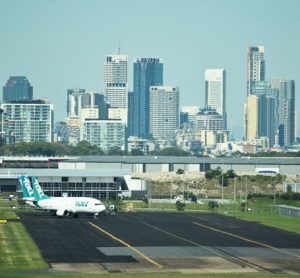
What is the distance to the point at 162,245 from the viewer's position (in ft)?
332

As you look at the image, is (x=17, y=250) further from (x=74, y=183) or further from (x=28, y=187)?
(x=74, y=183)

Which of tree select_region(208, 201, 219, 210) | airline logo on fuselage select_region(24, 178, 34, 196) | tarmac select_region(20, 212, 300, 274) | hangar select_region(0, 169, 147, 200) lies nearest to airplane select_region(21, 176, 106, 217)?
tarmac select_region(20, 212, 300, 274)

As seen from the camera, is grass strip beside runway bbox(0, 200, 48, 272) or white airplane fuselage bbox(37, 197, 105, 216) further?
white airplane fuselage bbox(37, 197, 105, 216)

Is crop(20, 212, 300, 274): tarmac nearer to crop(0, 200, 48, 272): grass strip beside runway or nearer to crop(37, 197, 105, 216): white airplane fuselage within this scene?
crop(0, 200, 48, 272): grass strip beside runway

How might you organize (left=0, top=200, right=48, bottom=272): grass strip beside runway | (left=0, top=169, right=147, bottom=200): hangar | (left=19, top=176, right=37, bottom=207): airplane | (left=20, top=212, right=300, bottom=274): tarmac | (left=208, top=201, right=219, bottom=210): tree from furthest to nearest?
1. (left=0, top=169, right=147, bottom=200): hangar
2. (left=208, top=201, right=219, bottom=210): tree
3. (left=19, top=176, right=37, bottom=207): airplane
4. (left=20, top=212, right=300, bottom=274): tarmac
5. (left=0, top=200, right=48, bottom=272): grass strip beside runway

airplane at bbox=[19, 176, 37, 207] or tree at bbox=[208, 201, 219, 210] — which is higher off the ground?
airplane at bbox=[19, 176, 37, 207]

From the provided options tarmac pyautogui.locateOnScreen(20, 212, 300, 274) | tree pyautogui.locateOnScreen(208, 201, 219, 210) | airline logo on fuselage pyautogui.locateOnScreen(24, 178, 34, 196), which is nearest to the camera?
tarmac pyautogui.locateOnScreen(20, 212, 300, 274)

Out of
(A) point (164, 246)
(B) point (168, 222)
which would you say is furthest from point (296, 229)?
(A) point (164, 246)

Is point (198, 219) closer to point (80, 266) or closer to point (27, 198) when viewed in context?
point (27, 198)

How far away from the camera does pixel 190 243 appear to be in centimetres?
10350

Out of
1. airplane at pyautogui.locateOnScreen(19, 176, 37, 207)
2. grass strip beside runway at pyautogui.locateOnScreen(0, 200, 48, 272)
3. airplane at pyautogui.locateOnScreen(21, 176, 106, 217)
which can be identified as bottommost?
grass strip beside runway at pyautogui.locateOnScreen(0, 200, 48, 272)

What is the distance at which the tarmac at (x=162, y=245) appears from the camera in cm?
8612

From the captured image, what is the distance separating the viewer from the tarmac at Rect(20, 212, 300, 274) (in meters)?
86.1

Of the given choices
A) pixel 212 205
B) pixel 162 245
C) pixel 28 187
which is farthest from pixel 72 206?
pixel 162 245
